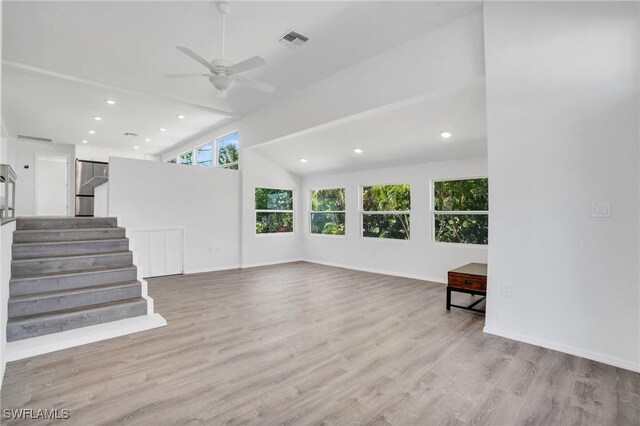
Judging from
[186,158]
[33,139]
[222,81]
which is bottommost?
[222,81]

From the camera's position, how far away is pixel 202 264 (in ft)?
22.1

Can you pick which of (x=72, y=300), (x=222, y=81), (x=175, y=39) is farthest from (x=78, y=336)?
(x=175, y=39)

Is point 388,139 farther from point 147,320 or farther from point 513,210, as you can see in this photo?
point 147,320

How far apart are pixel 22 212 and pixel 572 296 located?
12.3 m

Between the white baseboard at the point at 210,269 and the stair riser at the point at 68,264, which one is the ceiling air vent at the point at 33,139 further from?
the stair riser at the point at 68,264

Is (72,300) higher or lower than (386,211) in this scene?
lower

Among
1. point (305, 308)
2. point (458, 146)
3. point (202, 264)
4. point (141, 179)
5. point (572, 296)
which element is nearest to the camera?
point (572, 296)

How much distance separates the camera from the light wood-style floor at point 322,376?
6.41 feet

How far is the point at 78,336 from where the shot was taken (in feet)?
10.0

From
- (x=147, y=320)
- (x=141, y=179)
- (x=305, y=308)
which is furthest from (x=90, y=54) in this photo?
(x=305, y=308)

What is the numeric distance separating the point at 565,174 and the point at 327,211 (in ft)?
17.7

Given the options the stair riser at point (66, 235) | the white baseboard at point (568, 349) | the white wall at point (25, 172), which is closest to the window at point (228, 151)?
the stair riser at point (66, 235)

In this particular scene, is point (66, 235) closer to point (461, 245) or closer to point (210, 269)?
point (210, 269)

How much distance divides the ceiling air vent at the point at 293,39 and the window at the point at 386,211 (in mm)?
3323
